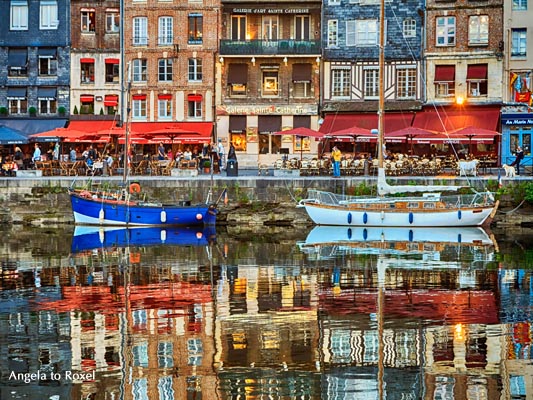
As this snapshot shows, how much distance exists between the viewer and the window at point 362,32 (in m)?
73.2

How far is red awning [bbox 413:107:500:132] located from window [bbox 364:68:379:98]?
3.05m

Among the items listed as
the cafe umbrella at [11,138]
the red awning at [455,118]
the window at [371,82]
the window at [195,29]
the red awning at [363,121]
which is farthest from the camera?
the window at [195,29]

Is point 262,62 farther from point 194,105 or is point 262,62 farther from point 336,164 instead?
point 336,164

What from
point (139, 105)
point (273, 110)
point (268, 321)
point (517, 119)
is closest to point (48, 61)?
point (139, 105)

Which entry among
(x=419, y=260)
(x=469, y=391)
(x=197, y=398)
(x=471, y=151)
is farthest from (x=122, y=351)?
(x=471, y=151)

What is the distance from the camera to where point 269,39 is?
2879 inches

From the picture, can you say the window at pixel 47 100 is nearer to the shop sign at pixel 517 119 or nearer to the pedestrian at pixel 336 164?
the pedestrian at pixel 336 164

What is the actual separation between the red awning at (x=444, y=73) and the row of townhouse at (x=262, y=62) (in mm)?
80

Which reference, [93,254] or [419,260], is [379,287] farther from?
[93,254]

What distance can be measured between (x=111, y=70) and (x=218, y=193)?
18.9 m

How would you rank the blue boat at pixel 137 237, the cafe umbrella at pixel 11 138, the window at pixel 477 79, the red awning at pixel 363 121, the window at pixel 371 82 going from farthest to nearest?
1. the window at pixel 371 82
2. the window at pixel 477 79
3. the red awning at pixel 363 121
4. the cafe umbrella at pixel 11 138
5. the blue boat at pixel 137 237

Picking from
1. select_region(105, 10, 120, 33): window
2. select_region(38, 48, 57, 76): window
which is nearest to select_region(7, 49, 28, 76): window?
select_region(38, 48, 57, 76): window

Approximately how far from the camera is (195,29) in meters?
74.0

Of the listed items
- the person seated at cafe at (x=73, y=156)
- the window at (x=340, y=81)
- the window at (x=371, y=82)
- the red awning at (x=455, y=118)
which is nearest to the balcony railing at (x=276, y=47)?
the window at (x=340, y=81)
